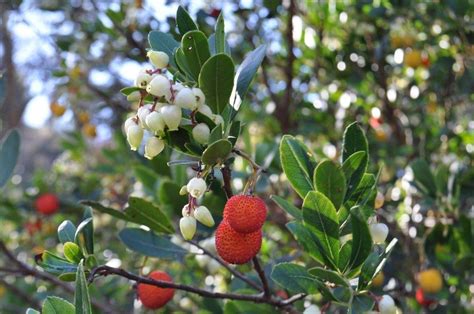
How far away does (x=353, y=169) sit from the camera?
0.89m

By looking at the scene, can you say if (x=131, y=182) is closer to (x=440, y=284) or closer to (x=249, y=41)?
(x=249, y=41)

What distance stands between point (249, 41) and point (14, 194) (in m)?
1.41

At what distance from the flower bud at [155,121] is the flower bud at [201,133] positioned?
0.05m

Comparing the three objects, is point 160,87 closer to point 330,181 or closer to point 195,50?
point 195,50

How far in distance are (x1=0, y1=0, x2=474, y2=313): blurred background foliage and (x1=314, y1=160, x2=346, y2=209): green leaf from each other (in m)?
0.51

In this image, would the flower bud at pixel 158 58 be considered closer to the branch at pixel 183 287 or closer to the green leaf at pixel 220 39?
the green leaf at pixel 220 39

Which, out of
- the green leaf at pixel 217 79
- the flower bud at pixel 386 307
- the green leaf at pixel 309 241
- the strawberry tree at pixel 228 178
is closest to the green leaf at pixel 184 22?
the strawberry tree at pixel 228 178

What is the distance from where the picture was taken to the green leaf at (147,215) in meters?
1.13

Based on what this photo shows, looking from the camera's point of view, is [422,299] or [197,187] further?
[422,299]

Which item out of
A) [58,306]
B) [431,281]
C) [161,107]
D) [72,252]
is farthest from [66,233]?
[431,281]

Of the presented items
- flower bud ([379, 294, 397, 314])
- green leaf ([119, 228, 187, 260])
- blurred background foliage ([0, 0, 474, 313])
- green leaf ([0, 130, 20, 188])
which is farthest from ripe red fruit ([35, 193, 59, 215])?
flower bud ([379, 294, 397, 314])

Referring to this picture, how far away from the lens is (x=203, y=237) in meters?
1.52

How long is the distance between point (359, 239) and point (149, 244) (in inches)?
22.5

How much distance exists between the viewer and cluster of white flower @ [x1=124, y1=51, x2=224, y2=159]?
0.83 m
